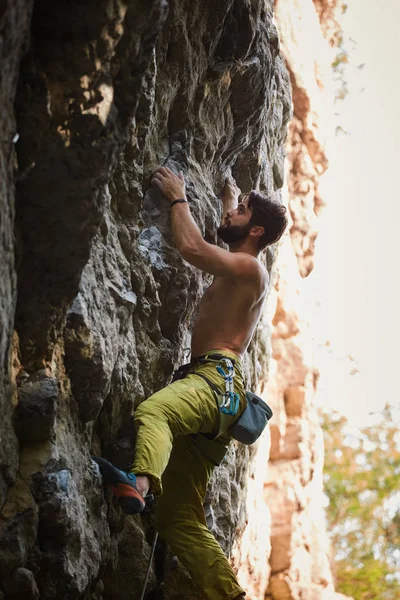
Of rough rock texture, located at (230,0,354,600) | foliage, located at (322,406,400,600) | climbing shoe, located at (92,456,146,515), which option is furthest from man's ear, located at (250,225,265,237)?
foliage, located at (322,406,400,600)

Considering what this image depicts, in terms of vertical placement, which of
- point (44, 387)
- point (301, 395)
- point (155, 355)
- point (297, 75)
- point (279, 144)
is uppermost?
point (297, 75)

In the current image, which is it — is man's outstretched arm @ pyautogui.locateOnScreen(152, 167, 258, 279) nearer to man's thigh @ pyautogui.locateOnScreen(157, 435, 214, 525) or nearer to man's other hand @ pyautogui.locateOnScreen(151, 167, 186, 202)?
man's other hand @ pyautogui.locateOnScreen(151, 167, 186, 202)

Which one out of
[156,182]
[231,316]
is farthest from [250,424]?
[156,182]

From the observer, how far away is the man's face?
512 centimetres

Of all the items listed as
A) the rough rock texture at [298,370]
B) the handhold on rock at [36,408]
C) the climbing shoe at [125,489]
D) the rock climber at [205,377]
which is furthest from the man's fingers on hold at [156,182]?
the rough rock texture at [298,370]

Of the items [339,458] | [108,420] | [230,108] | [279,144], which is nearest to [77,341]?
[108,420]

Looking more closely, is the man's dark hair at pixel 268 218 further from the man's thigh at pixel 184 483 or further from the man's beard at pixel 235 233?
the man's thigh at pixel 184 483

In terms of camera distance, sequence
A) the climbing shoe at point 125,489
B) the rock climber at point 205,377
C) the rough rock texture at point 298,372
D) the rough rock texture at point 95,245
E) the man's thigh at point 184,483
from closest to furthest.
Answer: the rough rock texture at point 95,245, the climbing shoe at point 125,489, the rock climber at point 205,377, the man's thigh at point 184,483, the rough rock texture at point 298,372

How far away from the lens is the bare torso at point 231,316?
186 inches

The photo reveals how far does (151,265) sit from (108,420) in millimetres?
1156

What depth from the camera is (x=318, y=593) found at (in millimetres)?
11469

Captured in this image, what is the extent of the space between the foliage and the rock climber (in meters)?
16.1

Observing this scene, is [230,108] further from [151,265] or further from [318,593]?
[318,593]

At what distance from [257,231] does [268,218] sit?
0.42 ft
